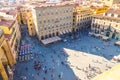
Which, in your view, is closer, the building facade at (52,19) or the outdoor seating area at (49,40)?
the outdoor seating area at (49,40)

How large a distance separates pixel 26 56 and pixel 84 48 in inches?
877

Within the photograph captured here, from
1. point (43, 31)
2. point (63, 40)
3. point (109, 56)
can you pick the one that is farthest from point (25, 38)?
point (109, 56)

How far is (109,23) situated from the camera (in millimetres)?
60781

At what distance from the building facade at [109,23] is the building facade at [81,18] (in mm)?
6701

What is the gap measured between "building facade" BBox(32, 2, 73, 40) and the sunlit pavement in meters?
4.60

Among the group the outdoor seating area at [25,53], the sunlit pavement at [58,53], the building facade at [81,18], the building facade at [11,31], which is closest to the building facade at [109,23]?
the sunlit pavement at [58,53]

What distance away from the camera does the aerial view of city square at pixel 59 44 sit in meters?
39.2

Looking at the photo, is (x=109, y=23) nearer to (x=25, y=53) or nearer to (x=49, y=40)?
(x=49, y=40)

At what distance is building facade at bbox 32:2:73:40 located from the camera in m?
57.6

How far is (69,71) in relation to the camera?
4047 cm

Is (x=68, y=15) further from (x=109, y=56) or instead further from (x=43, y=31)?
(x=109, y=56)

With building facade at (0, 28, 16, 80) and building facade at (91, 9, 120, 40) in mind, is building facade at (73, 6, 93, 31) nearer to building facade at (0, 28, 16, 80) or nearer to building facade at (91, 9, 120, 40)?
building facade at (91, 9, 120, 40)

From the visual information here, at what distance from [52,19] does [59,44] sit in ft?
38.4

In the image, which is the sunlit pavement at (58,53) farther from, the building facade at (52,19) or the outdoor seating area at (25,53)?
the building facade at (52,19)
